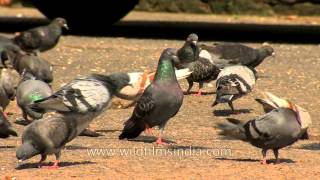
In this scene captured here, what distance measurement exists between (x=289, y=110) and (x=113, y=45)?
29.6 feet

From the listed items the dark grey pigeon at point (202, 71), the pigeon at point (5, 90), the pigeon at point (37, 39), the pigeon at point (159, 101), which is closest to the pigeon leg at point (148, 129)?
the pigeon at point (159, 101)

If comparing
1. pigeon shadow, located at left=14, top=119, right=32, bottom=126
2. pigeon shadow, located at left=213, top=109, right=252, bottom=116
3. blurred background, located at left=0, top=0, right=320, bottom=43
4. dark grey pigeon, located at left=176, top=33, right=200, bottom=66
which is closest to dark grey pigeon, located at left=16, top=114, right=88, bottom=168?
pigeon shadow, located at left=14, top=119, right=32, bottom=126

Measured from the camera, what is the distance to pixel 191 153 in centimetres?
788

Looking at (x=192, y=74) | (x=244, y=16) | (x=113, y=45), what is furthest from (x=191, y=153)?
(x=244, y=16)

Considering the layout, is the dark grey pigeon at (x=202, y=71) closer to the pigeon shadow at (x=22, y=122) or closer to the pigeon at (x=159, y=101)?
the pigeon shadow at (x=22, y=122)

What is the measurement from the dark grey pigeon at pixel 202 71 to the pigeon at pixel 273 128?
359cm

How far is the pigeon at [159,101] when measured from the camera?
8.14 metres

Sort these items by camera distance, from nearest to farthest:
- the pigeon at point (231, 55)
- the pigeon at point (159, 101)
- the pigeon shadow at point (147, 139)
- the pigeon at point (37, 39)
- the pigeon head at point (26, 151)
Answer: the pigeon head at point (26, 151), the pigeon at point (159, 101), the pigeon shadow at point (147, 139), the pigeon at point (231, 55), the pigeon at point (37, 39)

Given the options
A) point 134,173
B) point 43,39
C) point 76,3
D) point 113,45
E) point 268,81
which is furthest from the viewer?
point 76,3

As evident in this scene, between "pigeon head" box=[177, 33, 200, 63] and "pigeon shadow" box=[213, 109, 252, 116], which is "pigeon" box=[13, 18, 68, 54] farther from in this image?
"pigeon shadow" box=[213, 109, 252, 116]

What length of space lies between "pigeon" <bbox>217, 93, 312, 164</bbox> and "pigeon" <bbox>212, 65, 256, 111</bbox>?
2.28 meters

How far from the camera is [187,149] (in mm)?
8062

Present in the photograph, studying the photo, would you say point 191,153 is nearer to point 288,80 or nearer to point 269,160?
point 269,160

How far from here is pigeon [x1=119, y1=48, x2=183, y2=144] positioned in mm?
8141
